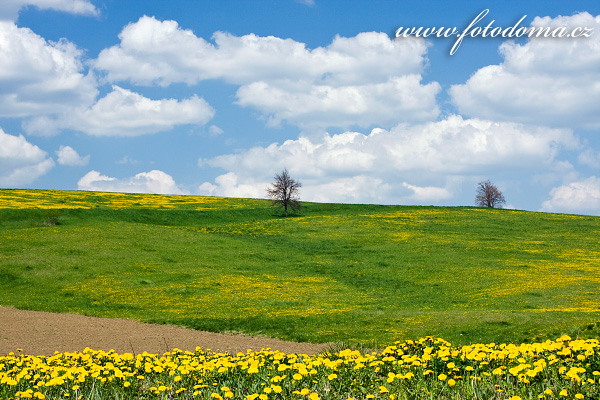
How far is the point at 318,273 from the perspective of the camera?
142ft

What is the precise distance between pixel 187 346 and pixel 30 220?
150 feet

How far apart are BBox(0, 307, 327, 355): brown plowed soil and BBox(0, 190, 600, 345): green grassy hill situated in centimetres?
148

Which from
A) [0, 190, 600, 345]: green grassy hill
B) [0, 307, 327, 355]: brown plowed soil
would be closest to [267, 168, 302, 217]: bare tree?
[0, 190, 600, 345]: green grassy hill

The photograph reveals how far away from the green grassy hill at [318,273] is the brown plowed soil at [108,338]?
1.48 metres

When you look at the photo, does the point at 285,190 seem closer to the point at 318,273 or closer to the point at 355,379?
the point at 318,273

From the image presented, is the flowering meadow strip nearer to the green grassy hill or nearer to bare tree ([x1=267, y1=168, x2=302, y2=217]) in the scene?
the green grassy hill

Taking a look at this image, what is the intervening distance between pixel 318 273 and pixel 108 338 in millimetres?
21512

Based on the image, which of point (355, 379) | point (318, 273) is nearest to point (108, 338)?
point (355, 379)

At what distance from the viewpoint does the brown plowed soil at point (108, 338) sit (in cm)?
2219

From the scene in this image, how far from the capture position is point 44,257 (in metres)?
44.1

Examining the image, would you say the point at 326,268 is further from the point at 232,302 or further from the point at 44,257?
the point at 44,257

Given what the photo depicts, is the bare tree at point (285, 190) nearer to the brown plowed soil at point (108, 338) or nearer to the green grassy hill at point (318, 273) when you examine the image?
the green grassy hill at point (318, 273)

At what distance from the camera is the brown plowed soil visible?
22188mm

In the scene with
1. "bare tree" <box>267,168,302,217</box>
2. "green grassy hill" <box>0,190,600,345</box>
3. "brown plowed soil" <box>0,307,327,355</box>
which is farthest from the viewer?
"bare tree" <box>267,168,302,217</box>
